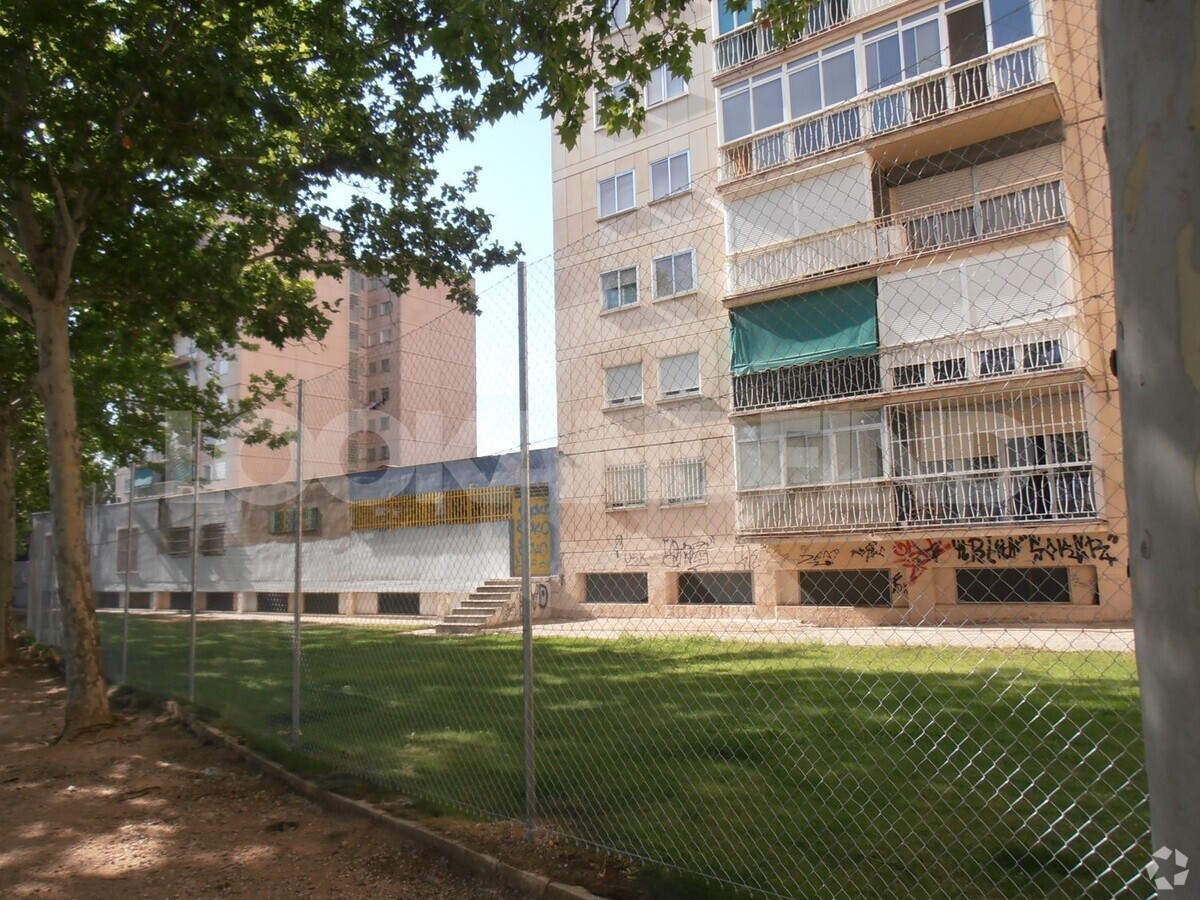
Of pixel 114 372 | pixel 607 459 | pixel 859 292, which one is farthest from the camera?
pixel 114 372

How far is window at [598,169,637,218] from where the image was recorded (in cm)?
2016

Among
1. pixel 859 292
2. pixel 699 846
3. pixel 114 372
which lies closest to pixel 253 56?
pixel 859 292

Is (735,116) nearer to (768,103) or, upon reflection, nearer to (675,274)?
(768,103)

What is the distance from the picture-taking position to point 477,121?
9664 millimetres

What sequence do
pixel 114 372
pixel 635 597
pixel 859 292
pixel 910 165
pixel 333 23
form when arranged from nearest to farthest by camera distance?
1. pixel 859 292
2. pixel 910 165
3. pixel 635 597
4. pixel 333 23
5. pixel 114 372

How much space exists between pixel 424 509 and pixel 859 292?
7672 millimetres

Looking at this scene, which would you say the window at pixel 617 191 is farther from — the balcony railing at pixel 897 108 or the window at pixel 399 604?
the window at pixel 399 604

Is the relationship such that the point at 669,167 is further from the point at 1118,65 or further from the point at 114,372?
the point at 1118,65

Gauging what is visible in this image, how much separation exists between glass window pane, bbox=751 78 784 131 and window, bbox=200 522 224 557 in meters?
13.5

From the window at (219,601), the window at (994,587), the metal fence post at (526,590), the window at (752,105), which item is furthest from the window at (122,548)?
the window at (752,105)

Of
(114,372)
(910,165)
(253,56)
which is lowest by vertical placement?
(910,165)

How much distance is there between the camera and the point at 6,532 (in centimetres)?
1566

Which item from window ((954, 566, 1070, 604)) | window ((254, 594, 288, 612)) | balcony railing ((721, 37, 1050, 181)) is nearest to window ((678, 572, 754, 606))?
window ((954, 566, 1070, 604))

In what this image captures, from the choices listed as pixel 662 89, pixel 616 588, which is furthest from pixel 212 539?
pixel 662 89
